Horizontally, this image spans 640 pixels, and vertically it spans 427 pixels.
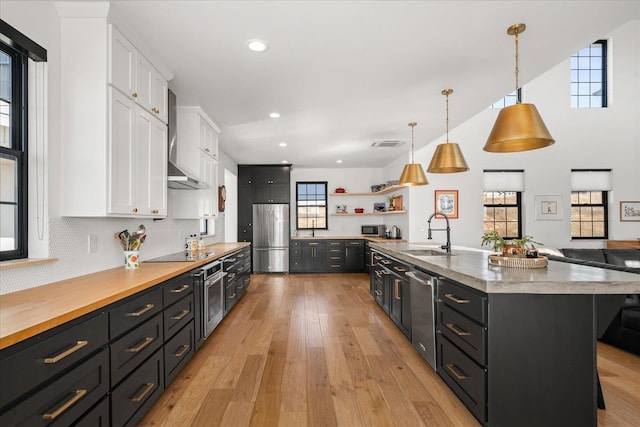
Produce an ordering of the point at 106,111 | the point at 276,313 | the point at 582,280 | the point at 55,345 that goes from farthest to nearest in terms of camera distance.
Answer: the point at 276,313 → the point at 106,111 → the point at 582,280 → the point at 55,345

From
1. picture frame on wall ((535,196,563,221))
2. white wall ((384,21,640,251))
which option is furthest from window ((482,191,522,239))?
picture frame on wall ((535,196,563,221))

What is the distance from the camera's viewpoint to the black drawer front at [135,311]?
1604 mm

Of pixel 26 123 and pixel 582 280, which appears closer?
pixel 582 280

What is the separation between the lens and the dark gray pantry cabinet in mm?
1084

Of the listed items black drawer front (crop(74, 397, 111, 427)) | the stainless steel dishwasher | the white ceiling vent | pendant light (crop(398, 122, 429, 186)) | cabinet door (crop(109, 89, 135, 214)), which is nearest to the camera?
black drawer front (crop(74, 397, 111, 427))

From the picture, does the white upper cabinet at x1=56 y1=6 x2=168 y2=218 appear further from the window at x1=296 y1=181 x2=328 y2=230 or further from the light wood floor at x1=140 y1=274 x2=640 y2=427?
the window at x1=296 y1=181 x2=328 y2=230

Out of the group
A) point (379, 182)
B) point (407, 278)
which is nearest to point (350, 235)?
point (379, 182)

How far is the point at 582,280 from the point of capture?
1.71m

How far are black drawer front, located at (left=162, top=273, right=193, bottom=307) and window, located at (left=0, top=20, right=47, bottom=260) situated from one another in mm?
794

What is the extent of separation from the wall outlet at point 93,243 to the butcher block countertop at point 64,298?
0.17 meters

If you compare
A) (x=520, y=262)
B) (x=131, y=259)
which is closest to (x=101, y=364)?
(x=131, y=259)

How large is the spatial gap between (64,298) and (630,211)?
9.47 meters

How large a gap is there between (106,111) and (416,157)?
5.29 meters

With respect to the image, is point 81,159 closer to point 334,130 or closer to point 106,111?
point 106,111
